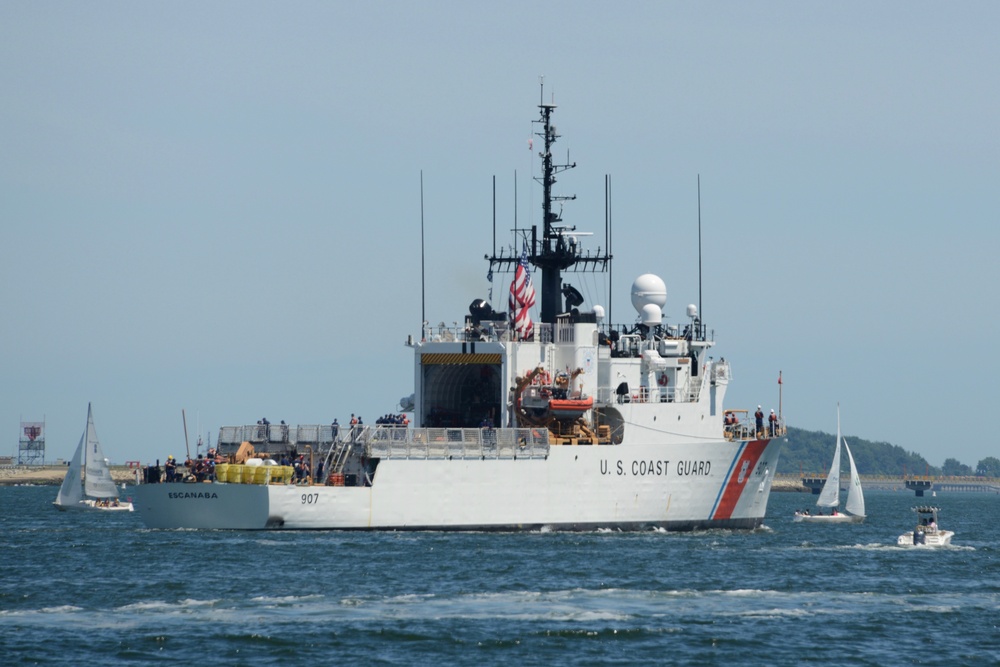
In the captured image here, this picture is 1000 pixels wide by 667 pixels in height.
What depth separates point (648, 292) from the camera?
5847 cm

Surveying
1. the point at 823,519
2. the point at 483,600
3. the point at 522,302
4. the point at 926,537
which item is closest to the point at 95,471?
the point at 522,302

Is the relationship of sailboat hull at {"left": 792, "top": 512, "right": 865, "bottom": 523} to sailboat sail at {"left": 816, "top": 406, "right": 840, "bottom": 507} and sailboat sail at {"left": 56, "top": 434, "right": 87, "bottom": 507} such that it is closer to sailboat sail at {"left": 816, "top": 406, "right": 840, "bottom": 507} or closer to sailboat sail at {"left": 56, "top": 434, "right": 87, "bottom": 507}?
sailboat sail at {"left": 816, "top": 406, "right": 840, "bottom": 507}

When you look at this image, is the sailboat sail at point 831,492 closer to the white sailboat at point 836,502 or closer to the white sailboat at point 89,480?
the white sailboat at point 836,502

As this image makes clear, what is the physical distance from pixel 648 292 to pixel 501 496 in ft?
37.9

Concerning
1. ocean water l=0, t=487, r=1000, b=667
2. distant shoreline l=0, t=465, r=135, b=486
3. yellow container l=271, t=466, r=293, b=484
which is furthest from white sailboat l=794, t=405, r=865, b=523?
distant shoreline l=0, t=465, r=135, b=486

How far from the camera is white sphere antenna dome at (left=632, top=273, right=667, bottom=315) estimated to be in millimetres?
58531

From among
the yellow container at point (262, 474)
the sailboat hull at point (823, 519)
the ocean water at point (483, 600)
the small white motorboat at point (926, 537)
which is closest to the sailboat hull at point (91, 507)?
the ocean water at point (483, 600)

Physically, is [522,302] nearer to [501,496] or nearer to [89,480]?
[501,496]

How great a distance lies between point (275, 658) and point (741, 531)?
3049 centimetres

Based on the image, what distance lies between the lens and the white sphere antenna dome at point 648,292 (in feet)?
192

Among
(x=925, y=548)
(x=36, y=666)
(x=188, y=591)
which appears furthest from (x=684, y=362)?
(x=36, y=666)

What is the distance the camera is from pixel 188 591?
36156 mm

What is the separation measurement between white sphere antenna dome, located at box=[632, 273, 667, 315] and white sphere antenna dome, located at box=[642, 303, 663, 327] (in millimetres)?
360

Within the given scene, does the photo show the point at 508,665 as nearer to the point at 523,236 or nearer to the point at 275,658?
the point at 275,658
